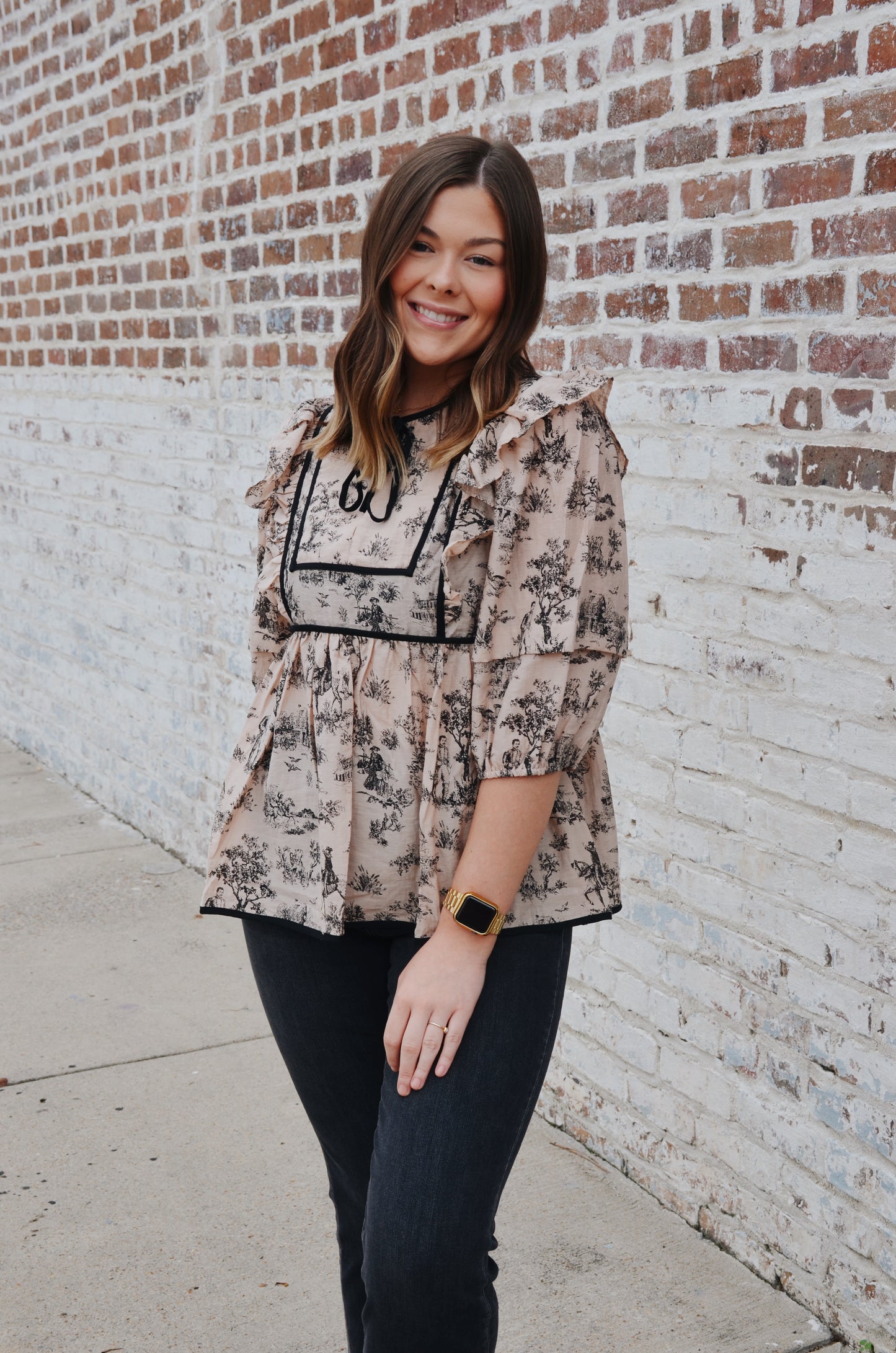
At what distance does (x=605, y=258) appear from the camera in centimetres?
279

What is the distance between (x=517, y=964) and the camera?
172cm

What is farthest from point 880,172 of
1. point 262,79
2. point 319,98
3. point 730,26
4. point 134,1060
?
point 134,1060

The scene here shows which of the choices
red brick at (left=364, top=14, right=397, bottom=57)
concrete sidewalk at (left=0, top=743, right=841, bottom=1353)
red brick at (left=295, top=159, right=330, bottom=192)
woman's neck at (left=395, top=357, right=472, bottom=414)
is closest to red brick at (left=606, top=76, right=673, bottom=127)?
red brick at (left=364, top=14, right=397, bottom=57)

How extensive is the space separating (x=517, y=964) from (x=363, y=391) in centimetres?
77

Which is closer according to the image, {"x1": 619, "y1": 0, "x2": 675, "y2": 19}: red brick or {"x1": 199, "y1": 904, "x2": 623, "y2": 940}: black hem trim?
{"x1": 199, "y1": 904, "x2": 623, "y2": 940}: black hem trim

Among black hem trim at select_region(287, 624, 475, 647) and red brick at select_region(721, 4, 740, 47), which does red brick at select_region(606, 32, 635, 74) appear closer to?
red brick at select_region(721, 4, 740, 47)

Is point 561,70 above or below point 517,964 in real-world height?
above

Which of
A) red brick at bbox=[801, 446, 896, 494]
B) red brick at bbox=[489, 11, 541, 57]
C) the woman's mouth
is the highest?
red brick at bbox=[489, 11, 541, 57]

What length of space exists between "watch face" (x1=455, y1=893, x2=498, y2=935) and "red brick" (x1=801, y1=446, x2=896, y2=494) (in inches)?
41.5

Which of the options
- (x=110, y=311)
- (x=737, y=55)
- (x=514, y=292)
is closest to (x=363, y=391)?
(x=514, y=292)

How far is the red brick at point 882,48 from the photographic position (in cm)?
213

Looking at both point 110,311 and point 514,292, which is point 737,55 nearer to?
point 514,292

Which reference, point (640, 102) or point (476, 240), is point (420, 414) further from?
point (640, 102)

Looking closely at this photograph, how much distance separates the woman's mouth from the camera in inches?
69.4
